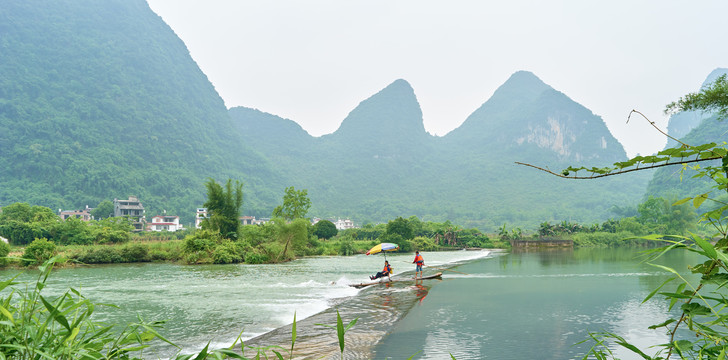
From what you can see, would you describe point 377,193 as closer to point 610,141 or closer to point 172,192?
point 172,192

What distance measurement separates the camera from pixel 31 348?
68.4 inches

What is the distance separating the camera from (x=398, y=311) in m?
12.2

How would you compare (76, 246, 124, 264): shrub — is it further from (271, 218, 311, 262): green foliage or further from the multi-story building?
the multi-story building

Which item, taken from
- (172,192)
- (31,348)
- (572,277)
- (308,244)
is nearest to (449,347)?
(31,348)

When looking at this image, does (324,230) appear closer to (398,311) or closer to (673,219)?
(398,311)

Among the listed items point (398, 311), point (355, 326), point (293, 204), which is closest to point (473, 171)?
point (293, 204)

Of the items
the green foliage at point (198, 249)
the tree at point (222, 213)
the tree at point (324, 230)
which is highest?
the tree at point (222, 213)

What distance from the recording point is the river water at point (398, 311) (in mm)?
8539

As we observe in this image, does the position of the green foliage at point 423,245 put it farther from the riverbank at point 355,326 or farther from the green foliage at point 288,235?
the riverbank at point 355,326

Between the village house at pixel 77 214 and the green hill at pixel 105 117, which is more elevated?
the green hill at pixel 105 117

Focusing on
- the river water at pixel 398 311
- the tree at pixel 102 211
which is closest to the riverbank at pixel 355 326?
the river water at pixel 398 311

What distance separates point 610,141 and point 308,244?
594 ft

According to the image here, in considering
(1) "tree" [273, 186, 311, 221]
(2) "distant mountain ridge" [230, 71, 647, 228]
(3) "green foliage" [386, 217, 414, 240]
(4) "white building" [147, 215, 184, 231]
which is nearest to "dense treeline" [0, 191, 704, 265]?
(3) "green foliage" [386, 217, 414, 240]

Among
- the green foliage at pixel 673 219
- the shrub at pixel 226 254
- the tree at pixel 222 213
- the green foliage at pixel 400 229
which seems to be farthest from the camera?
the green foliage at pixel 673 219
